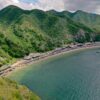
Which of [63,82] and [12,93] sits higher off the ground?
[12,93]

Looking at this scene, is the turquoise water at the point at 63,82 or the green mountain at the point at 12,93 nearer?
the green mountain at the point at 12,93

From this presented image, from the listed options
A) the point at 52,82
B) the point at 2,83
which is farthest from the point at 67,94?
the point at 2,83

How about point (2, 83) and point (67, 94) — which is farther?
point (67, 94)

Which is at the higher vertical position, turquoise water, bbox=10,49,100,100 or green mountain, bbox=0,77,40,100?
green mountain, bbox=0,77,40,100

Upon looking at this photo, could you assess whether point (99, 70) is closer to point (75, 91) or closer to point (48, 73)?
point (48, 73)

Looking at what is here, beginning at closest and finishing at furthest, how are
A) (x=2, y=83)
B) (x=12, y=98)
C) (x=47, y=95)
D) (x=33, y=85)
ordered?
(x=12, y=98) → (x=2, y=83) → (x=47, y=95) → (x=33, y=85)

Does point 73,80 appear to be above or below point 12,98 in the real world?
below

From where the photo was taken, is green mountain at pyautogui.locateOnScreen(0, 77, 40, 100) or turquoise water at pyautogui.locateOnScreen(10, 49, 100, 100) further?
turquoise water at pyautogui.locateOnScreen(10, 49, 100, 100)

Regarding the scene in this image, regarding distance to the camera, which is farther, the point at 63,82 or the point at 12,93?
the point at 63,82

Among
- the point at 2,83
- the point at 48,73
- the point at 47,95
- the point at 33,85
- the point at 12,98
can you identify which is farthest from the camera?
the point at 48,73

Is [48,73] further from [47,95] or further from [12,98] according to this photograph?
[12,98]

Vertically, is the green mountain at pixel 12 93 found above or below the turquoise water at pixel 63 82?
above
